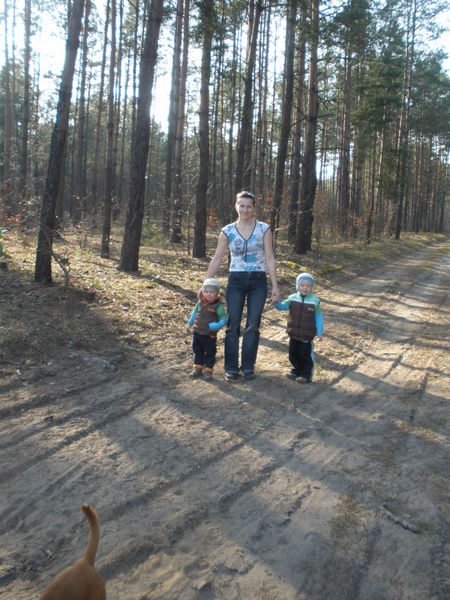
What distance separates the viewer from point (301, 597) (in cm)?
235

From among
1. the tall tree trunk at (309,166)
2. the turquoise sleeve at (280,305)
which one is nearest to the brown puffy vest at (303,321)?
the turquoise sleeve at (280,305)

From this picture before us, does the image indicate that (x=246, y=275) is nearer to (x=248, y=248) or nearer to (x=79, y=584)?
(x=248, y=248)

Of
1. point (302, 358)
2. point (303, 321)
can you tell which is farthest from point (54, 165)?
point (302, 358)

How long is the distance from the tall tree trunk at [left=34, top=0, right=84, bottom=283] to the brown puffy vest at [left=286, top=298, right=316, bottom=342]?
16.5ft

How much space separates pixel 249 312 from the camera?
18.6 feet

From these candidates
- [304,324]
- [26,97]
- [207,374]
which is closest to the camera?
[304,324]

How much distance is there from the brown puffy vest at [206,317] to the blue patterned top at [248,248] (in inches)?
20.7

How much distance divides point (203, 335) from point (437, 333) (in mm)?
4739

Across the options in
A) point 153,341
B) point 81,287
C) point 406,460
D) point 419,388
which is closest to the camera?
point 406,460

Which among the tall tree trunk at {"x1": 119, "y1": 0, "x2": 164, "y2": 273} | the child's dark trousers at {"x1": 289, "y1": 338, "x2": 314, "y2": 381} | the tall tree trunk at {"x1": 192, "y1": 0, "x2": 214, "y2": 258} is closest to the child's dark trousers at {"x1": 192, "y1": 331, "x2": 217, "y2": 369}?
the child's dark trousers at {"x1": 289, "y1": 338, "x2": 314, "y2": 381}

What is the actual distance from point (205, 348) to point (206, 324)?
316 millimetres

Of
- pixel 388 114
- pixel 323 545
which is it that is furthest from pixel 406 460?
pixel 388 114

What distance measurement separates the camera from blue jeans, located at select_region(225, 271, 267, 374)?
5.58 meters

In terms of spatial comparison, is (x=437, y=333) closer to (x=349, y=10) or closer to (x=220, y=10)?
(x=349, y=10)
